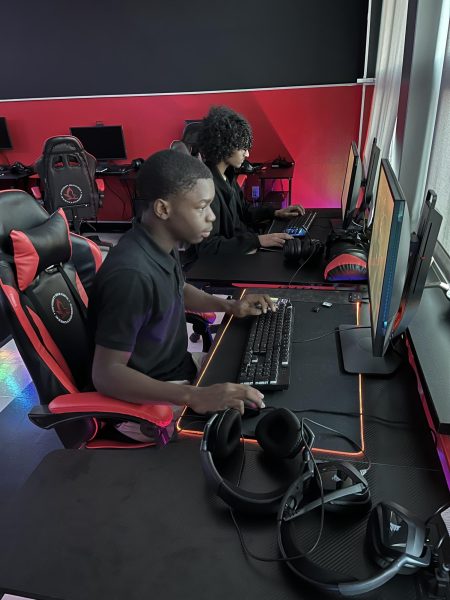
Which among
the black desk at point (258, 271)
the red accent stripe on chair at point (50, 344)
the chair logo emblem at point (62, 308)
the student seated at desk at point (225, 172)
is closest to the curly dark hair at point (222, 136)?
the student seated at desk at point (225, 172)

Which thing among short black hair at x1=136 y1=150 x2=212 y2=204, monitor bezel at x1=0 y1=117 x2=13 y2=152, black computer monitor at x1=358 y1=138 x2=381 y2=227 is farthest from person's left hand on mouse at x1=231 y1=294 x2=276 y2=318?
monitor bezel at x1=0 y1=117 x2=13 y2=152

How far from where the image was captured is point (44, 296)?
4.35 feet

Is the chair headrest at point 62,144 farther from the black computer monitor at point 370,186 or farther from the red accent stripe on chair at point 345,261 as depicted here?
the red accent stripe on chair at point 345,261

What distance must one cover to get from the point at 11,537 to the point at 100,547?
6.7 inches

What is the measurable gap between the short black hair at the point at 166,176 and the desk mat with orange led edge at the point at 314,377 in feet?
1.57

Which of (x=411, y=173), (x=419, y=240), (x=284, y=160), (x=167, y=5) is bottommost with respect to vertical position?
(x=284, y=160)

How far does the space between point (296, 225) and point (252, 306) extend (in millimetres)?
1105

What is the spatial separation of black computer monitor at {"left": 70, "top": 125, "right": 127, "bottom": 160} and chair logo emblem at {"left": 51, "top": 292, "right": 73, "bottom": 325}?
380 centimetres

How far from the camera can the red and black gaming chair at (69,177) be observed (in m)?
3.99

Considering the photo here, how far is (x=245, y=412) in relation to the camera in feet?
3.38

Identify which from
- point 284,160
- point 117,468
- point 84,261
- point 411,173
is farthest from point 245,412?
point 284,160

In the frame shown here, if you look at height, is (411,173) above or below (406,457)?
above

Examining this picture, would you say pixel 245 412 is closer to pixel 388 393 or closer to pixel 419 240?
pixel 388 393

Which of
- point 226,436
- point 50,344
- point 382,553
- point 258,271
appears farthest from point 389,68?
point 382,553
